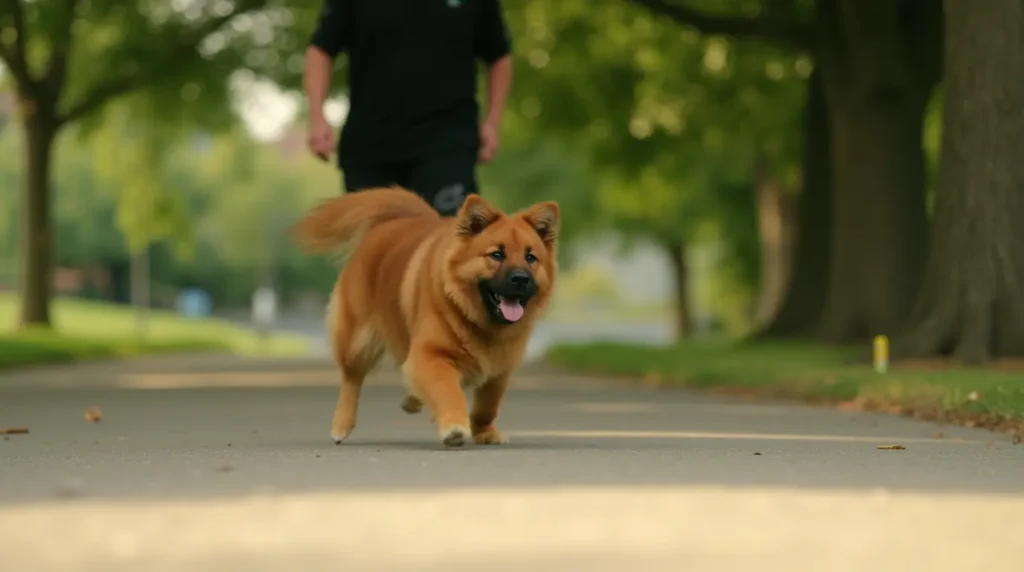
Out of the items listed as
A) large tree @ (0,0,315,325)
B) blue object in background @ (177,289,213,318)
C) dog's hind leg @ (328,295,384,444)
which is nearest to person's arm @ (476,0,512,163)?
dog's hind leg @ (328,295,384,444)

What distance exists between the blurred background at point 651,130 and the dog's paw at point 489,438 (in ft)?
20.7

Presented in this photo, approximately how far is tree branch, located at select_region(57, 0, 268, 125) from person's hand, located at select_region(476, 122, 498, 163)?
19977mm

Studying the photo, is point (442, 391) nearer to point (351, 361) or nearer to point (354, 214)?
point (351, 361)

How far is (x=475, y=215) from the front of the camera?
803 cm

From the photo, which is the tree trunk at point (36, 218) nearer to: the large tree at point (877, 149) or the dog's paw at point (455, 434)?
the large tree at point (877, 149)

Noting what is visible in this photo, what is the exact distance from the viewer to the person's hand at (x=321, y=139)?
9.69 metres

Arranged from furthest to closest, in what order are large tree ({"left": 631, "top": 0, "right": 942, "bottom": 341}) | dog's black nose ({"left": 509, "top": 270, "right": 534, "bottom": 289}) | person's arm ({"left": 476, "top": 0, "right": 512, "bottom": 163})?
large tree ({"left": 631, "top": 0, "right": 942, "bottom": 341})
person's arm ({"left": 476, "top": 0, "right": 512, "bottom": 163})
dog's black nose ({"left": 509, "top": 270, "right": 534, "bottom": 289})

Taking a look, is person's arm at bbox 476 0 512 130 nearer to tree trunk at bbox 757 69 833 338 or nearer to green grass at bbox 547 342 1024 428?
green grass at bbox 547 342 1024 428

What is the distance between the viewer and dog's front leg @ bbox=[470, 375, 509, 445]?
28.0 feet

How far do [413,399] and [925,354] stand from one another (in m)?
6.43

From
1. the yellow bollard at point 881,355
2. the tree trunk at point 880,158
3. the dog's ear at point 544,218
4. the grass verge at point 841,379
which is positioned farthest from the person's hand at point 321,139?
the tree trunk at point 880,158

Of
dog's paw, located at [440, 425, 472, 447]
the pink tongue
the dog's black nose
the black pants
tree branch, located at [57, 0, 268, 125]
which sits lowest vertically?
dog's paw, located at [440, 425, 472, 447]

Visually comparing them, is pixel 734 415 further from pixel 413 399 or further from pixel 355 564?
A: pixel 355 564

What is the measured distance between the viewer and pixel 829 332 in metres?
19.9
